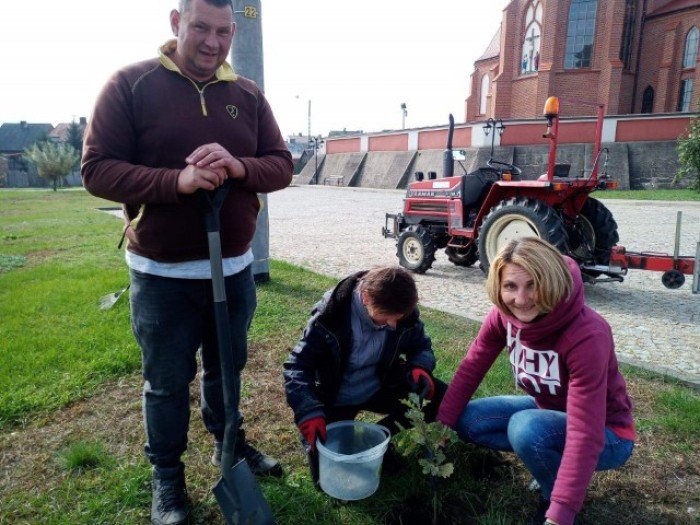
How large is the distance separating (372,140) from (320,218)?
73.0ft

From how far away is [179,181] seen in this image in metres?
1.69

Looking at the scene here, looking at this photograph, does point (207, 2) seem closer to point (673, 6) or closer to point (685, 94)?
point (685, 94)

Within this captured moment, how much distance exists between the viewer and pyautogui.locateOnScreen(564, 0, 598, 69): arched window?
26.5m

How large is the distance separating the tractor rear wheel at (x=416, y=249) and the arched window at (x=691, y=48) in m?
28.2

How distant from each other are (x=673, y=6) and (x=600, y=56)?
224 inches

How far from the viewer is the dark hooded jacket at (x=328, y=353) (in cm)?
219

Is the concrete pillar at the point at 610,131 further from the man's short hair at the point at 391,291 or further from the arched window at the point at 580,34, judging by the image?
the man's short hair at the point at 391,291

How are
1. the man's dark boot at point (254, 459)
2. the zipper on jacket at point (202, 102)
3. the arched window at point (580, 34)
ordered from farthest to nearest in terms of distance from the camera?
the arched window at point (580, 34) → the man's dark boot at point (254, 459) → the zipper on jacket at point (202, 102)

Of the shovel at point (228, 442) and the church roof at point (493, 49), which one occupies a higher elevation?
the church roof at point (493, 49)

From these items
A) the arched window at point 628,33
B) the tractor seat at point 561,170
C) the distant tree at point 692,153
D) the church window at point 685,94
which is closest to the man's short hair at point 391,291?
the tractor seat at point 561,170

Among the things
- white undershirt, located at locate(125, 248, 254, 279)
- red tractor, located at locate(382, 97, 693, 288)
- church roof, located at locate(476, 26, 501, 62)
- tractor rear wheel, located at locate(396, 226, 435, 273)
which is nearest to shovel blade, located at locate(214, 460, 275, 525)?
white undershirt, located at locate(125, 248, 254, 279)

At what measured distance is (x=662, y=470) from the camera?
2352 mm

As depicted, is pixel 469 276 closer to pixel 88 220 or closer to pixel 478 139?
pixel 88 220

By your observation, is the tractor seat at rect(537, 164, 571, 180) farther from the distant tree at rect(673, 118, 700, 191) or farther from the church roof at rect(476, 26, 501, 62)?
the church roof at rect(476, 26, 501, 62)
